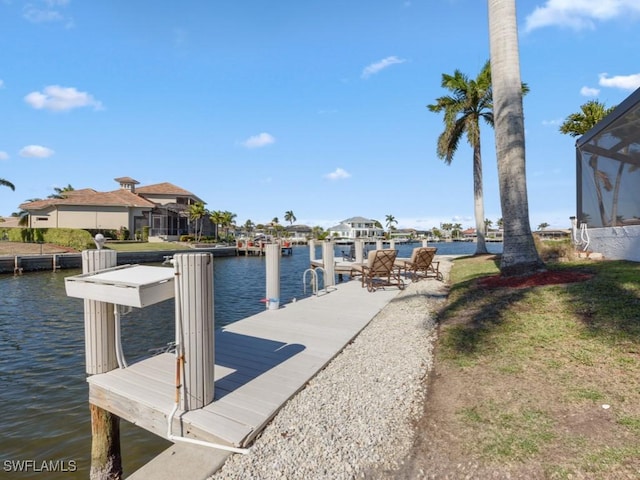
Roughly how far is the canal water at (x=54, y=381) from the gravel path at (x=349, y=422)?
2073 millimetres

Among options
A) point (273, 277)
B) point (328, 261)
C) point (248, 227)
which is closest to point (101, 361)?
point (273, 277)

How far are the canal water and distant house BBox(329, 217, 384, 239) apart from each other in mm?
98286

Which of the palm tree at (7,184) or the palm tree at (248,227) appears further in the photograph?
the palm tree at (248,227)

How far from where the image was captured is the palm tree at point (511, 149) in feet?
29.7

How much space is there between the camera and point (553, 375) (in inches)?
163

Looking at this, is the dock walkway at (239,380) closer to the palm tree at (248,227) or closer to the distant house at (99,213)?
the distant house at (99,213)

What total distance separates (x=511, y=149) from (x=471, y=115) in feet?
49.4

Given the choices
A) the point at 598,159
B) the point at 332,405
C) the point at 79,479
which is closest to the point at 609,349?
the point at 332,405

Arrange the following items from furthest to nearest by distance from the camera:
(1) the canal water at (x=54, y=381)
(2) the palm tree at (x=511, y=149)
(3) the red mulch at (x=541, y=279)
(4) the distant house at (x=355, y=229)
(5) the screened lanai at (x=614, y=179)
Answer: (4) the distant house at (x=355, y=229), (5) the screened lanai at (x=614, y=179), (2) the palm tree at (x=511, y=149), (3) the red mulch at (x=541, y=279), (1) the canal water at (x=54, y=381)

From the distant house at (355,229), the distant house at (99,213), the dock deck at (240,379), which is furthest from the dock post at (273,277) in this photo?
the distant house at (355,229)

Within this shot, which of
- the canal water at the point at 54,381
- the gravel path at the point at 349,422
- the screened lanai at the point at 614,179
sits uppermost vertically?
the screened lanai at the point at 614,179

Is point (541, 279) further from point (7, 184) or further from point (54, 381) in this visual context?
point (7, 184)

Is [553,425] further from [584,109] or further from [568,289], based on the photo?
[584,109]

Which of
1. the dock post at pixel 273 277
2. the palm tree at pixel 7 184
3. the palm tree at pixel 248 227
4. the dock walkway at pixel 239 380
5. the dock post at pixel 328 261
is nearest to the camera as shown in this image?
the dock walkway at pixel 239 380
